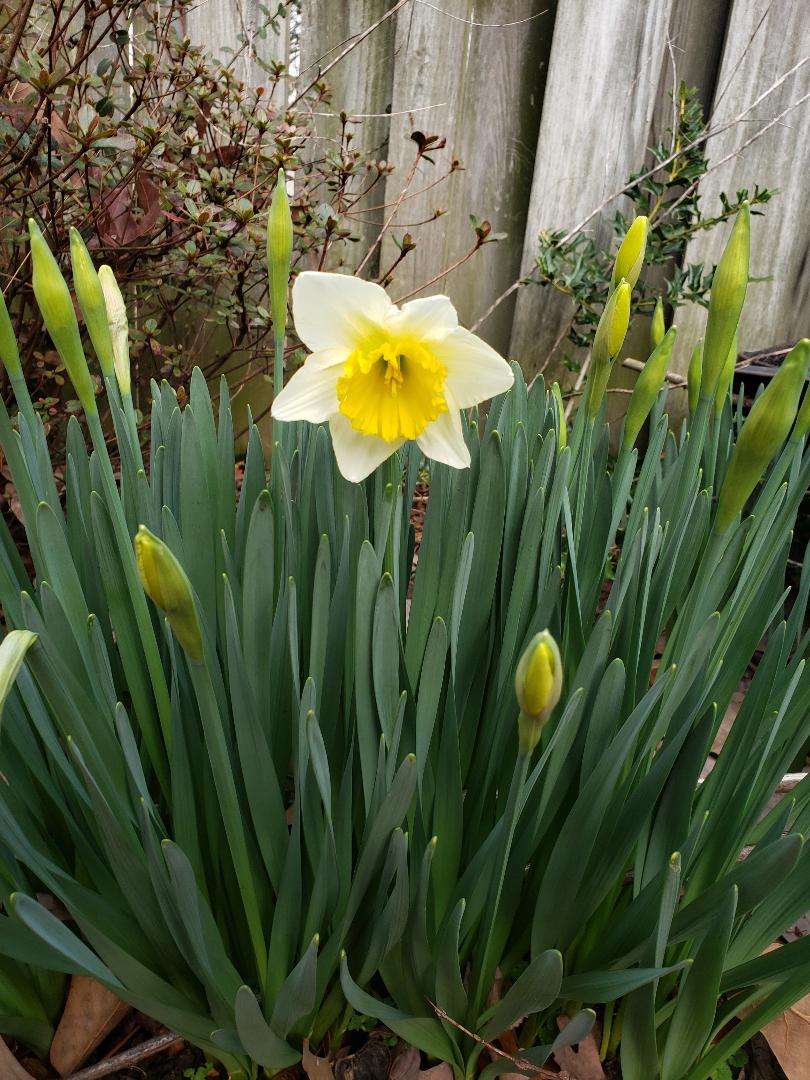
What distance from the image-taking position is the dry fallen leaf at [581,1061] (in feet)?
2.97

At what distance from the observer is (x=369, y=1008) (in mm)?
784

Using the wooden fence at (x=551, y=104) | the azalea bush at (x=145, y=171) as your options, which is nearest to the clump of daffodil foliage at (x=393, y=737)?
the azalea bush at (x=145, y=171)

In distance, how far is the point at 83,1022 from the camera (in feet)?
3.00

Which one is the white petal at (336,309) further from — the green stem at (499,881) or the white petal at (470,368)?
the green stem at (499,881)

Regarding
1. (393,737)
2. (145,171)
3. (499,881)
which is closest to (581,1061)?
(499,881)

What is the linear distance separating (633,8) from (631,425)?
1999mm

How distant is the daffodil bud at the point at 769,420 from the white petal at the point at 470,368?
23 cm

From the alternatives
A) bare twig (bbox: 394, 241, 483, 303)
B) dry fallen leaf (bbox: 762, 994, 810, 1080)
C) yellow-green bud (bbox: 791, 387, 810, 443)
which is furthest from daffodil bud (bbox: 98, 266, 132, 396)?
bare twig (bbox: 394, 241, 483, 303)

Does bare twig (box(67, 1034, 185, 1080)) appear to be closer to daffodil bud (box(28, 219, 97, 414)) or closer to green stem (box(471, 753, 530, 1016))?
green stem (box(471, 753, 530, 1016))

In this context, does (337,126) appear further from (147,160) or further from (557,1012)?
(557,1012)

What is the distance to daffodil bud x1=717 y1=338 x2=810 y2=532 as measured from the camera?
62 centimetres

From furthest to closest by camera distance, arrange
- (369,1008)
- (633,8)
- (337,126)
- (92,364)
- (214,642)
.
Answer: (337,126) < (633,8) < (92,364) < (214,642) < (369,1008)

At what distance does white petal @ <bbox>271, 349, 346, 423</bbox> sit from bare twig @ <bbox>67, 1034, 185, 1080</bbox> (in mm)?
709

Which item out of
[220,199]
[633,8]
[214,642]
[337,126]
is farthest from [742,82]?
[214,642]
